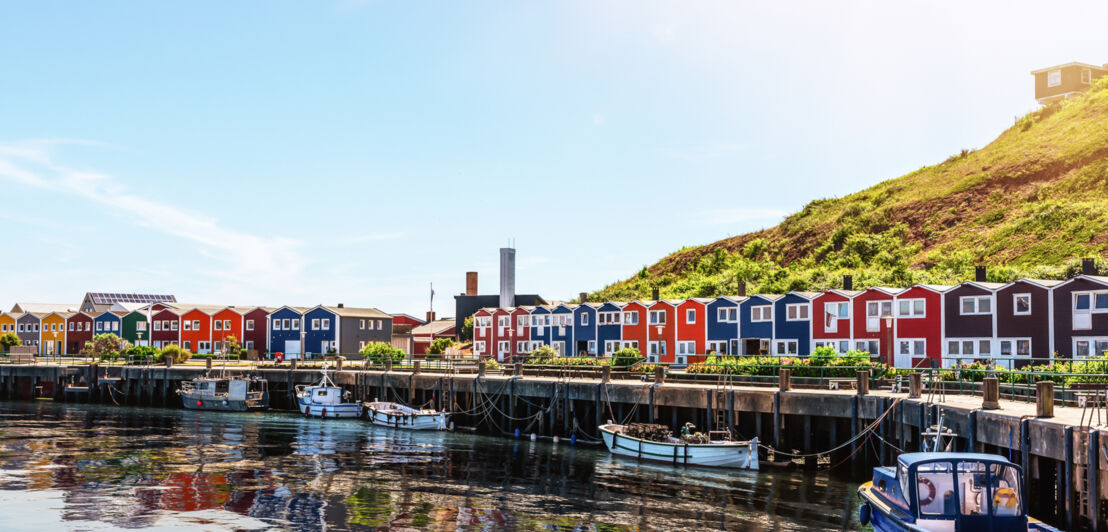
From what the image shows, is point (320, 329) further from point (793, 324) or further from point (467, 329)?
point (793, 324)

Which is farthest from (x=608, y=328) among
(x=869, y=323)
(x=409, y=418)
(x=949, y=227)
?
(x=949, y=227)

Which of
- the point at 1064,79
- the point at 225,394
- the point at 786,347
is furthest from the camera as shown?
the point at 1064,79

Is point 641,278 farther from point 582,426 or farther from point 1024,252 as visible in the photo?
point 582,426

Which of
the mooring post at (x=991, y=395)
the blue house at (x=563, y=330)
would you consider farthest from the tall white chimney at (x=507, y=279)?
the mooring post at (x=991, y=395)

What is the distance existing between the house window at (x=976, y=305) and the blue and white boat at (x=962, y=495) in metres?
40.9

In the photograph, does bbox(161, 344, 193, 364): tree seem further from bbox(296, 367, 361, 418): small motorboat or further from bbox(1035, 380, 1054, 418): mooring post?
bbox(1035, 380, 1054, 418): mooring post

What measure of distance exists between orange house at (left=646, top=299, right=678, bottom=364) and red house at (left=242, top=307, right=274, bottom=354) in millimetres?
49195

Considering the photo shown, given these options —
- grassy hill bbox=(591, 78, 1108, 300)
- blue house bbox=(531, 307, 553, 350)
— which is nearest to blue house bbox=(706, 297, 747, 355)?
blue house bbox=(531, 307, 553, 350)

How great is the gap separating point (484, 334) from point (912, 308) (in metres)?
50.5

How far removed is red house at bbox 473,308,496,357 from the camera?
101375mm

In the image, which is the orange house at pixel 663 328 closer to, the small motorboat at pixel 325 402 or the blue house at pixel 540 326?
the blue house at pixel 540 326

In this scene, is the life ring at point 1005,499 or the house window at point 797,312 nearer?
the life ring at point 1005,499

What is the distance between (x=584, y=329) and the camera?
89.2 m

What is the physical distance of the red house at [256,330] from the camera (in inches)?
4313
